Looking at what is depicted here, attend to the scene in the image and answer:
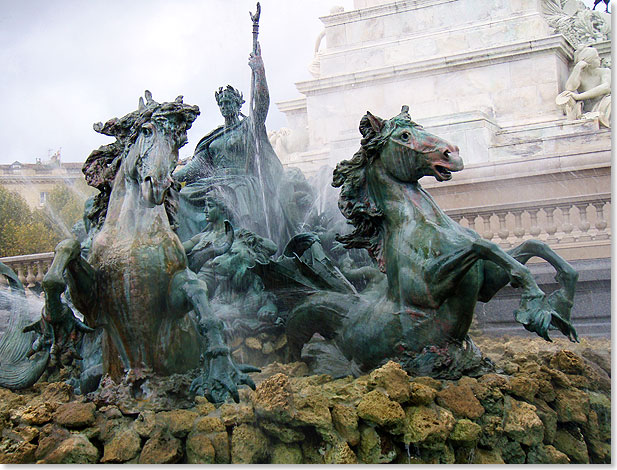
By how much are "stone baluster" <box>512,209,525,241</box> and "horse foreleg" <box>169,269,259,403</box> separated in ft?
17.5

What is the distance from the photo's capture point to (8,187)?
70.7ft

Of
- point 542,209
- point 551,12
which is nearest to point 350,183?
point 542,209

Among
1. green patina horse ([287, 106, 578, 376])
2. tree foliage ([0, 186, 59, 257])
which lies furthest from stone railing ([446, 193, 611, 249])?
tree foliage ([0, 186, 59, 257])

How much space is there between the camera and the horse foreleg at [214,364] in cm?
335

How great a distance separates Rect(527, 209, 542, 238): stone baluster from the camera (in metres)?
8.17

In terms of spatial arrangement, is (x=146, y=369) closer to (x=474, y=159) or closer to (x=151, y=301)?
(x=151, y=301)

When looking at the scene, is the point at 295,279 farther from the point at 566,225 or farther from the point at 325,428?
the point at 566,225

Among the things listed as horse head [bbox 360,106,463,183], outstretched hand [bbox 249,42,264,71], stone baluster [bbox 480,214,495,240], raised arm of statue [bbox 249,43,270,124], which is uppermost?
outstretched hand [bbox 249,42,264,71]

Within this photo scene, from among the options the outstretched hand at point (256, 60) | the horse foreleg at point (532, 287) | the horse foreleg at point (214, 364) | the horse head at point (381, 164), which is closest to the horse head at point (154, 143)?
the horse foreleg at point (214, 364)

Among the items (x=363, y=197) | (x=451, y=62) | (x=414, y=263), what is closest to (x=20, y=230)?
(x=451, y=62)

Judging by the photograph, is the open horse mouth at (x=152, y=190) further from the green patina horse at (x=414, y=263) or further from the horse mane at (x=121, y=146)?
the green patina horse at (x=414, y=263)

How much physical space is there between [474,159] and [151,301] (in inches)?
310

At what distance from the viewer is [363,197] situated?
176 inches

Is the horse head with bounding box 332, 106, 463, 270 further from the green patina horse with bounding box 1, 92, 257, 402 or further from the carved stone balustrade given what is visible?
the carved stone balustrade
